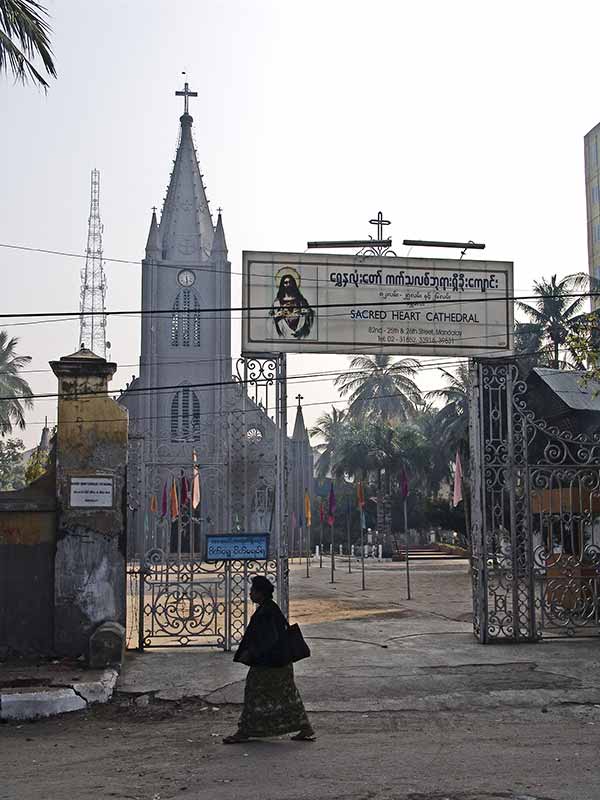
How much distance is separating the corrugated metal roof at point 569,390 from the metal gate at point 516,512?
3.37m

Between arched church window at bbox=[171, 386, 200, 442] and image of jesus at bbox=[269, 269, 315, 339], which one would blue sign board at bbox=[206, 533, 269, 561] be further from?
arched church window at bbox=[171, 386, 200, 442]

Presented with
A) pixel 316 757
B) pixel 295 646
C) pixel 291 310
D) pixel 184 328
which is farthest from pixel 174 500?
pixel 184 328

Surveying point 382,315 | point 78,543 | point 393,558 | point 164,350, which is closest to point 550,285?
point 393,558

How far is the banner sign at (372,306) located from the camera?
44.6 ft

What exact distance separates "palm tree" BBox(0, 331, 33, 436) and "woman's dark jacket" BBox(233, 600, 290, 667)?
41758 mm

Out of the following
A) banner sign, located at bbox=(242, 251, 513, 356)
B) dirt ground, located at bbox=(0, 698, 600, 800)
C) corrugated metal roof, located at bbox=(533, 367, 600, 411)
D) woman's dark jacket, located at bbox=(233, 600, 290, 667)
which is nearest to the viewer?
dirt ground, located at bbox=(0, 698, 600, 800)

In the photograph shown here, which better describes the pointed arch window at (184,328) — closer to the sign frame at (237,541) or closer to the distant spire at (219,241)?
the distant spire at (219,241)

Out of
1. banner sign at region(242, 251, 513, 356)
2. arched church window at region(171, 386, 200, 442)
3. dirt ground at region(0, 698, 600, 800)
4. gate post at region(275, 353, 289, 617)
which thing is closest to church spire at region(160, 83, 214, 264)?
arched church window at region(171, 386, 200, 442)

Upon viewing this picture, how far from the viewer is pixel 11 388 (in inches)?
2014

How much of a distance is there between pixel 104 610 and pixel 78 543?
34.0 inches

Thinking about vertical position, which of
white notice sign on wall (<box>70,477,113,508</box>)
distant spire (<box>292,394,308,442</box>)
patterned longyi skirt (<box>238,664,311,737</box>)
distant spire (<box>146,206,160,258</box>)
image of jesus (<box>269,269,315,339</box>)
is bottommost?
→ patterned longyi skirt (<box>238,664,311,737</box>)

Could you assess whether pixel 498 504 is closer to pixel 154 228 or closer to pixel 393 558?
pixel 393 558

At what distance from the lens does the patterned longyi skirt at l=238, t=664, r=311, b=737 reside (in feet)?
25.8

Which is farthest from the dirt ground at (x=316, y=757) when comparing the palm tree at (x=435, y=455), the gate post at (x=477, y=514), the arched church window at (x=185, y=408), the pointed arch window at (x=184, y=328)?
the pointed arch window at (x=184, y=328)
